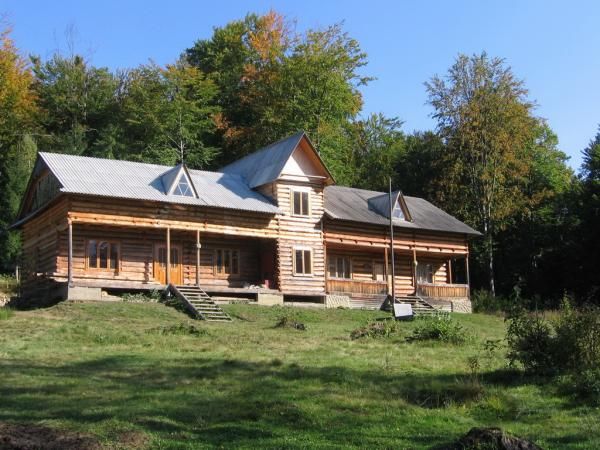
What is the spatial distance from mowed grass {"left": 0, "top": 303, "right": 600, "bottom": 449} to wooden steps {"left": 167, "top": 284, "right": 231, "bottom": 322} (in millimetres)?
5324

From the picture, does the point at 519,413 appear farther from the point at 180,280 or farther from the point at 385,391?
the point at 180,280

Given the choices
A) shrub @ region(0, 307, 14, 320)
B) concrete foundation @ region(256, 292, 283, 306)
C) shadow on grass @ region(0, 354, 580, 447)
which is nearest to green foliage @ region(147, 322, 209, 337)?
shrub @ region(0, 307, 14, 320)

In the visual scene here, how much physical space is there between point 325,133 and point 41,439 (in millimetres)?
48699

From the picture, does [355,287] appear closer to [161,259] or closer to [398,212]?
[398,212]

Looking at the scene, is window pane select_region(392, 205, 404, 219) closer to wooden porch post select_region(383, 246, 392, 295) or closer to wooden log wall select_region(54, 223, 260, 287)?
wooden porch post select_region(383, 246, 392, 295)

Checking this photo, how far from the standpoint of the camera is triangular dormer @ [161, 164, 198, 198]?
3928 centimetres

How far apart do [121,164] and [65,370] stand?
22449 millimetres

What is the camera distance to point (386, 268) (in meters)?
46.7

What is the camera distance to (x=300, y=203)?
141ft

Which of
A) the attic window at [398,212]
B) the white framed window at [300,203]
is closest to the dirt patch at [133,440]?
the white framed window at [300,203]

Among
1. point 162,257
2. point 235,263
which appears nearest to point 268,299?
point 235,263

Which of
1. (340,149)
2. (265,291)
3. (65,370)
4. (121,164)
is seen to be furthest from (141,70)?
(65,370)

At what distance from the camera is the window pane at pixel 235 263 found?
42.8 m

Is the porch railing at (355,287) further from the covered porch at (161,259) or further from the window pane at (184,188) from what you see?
the window pane at (184,188)
